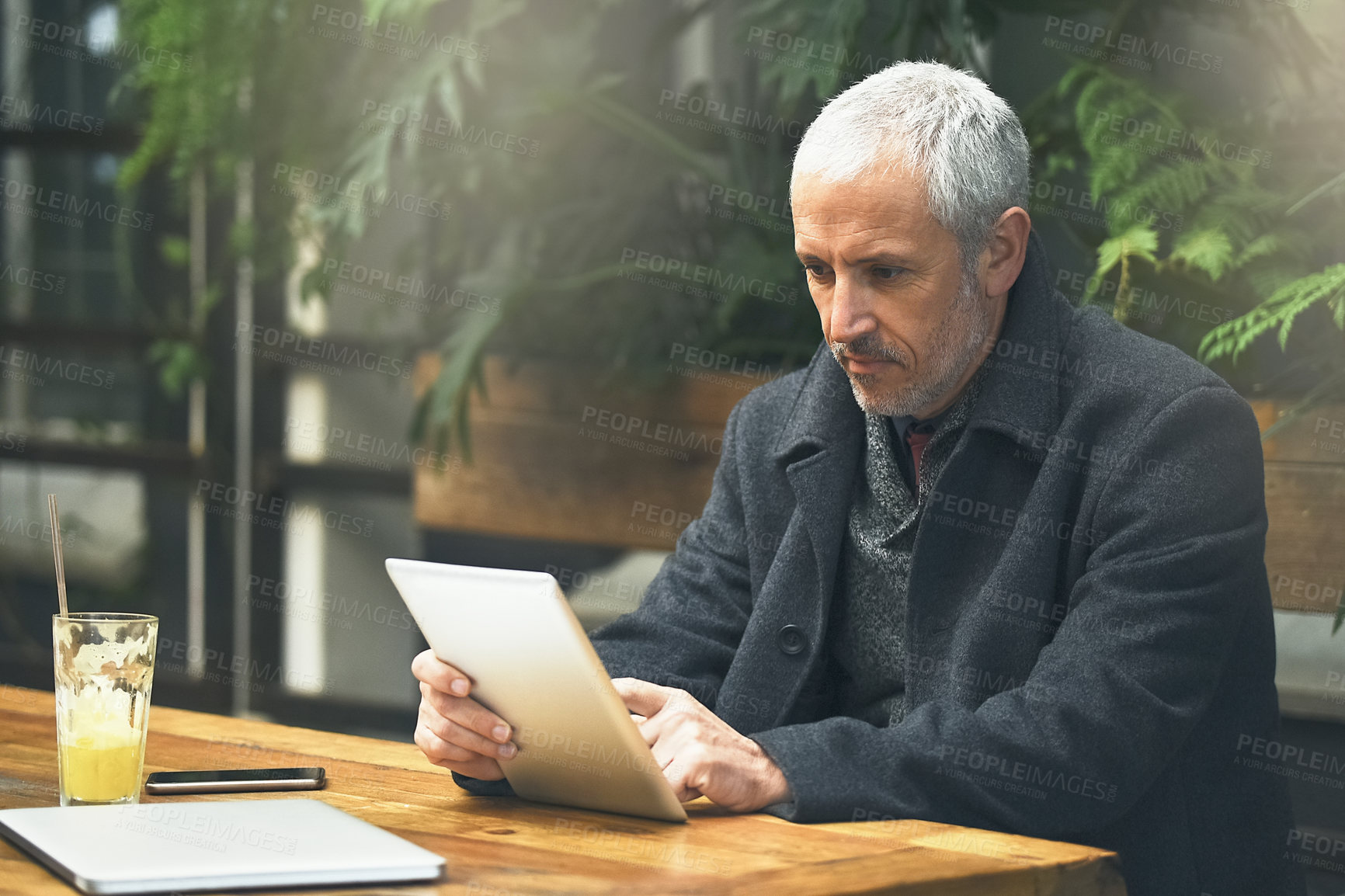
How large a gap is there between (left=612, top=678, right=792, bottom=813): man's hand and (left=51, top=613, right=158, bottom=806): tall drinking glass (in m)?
0.44

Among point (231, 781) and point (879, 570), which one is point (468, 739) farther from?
point (879, 570)

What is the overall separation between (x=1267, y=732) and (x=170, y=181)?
11.3 feet

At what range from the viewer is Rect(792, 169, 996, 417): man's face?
59.7 inches

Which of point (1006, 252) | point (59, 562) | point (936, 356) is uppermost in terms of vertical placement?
point (1006, 252)

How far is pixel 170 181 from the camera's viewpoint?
4.07 m

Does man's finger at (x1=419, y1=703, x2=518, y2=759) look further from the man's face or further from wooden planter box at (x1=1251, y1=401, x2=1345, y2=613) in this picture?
wooden planter box at (x1=1251, y1=401, x2=1345, y2=613)

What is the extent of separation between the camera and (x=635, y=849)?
→ 3.55 ft

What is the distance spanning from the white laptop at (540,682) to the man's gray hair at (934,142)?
63cm

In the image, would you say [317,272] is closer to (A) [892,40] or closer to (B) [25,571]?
(A) [892,40]

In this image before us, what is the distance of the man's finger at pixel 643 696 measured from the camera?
1417mm

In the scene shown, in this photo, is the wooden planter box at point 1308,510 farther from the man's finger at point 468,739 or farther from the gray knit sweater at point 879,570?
the man's finger at point 468,739

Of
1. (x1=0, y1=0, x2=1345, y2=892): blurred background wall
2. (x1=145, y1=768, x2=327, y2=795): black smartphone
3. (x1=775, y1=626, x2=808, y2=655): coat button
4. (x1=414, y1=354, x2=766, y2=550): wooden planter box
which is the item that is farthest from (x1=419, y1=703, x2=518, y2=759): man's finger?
(x1=414, y1=354, x2=766, y2=550): wooden planter box

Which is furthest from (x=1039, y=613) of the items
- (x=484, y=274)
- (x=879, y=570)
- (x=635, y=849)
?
(x=484, y=274)

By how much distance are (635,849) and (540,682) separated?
0.54 feet
